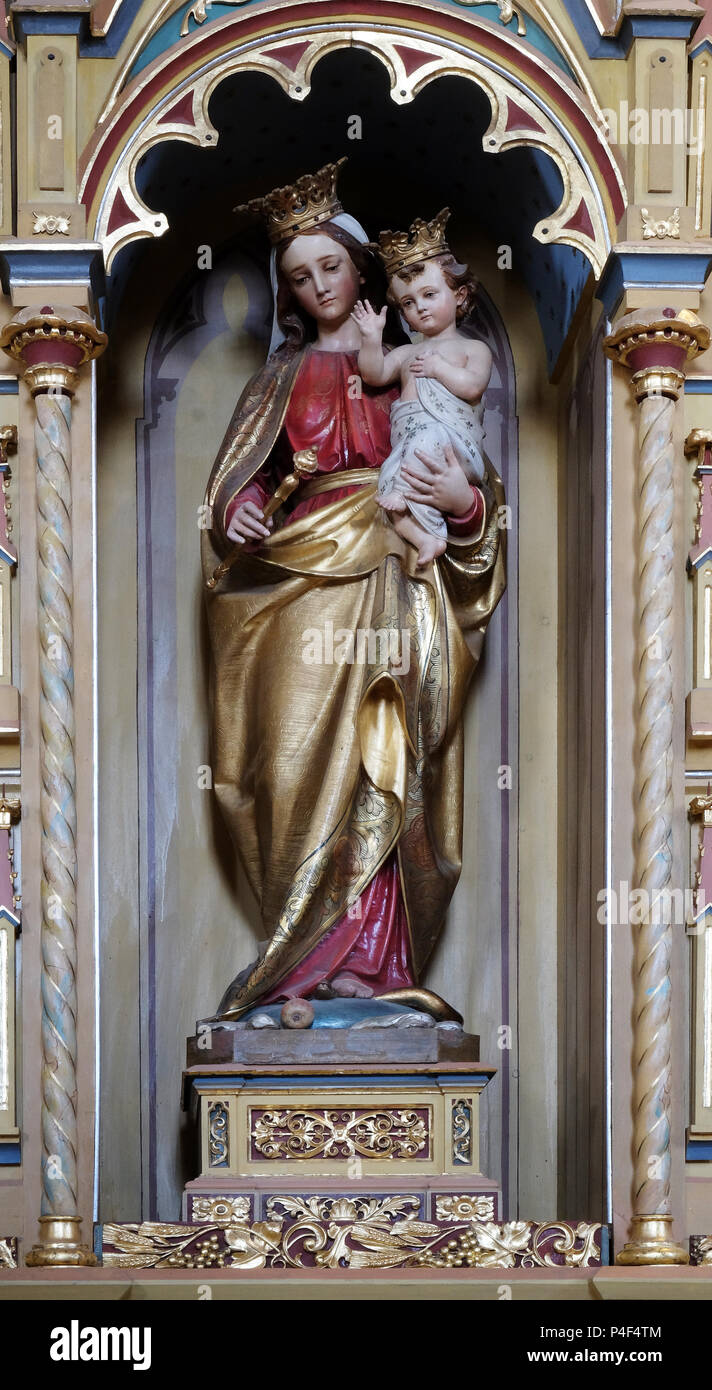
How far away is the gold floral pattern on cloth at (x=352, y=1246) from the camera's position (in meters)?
8.06

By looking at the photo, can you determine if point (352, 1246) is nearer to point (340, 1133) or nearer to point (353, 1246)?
point (353, 1246)

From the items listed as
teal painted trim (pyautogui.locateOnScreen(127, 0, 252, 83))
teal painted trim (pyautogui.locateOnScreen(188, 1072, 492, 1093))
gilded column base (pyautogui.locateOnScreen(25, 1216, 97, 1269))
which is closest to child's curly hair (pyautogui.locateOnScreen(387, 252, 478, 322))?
teal painted trim (pyautogui.locateOnScreen(127, 0, 252, 83))

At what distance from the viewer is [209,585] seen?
9023 mm

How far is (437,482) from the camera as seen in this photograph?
28.6ft

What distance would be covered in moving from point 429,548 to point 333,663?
18.4 inches

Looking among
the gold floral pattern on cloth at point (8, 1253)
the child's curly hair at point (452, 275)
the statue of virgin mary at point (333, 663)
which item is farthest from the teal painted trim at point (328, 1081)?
the child's curly hair at point (452, 275)

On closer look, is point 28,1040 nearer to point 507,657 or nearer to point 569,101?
point 507,657

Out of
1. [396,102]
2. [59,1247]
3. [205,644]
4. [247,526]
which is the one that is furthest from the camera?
[205,644]

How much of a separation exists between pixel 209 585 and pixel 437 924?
4.25ft

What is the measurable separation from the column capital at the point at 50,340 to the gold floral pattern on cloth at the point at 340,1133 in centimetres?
227

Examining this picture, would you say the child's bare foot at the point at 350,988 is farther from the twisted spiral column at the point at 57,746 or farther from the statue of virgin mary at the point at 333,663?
the twisted spiral column at the point at 57,746

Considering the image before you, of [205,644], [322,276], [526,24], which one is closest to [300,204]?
[322,276]

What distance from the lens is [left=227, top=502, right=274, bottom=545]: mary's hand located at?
347 inches
